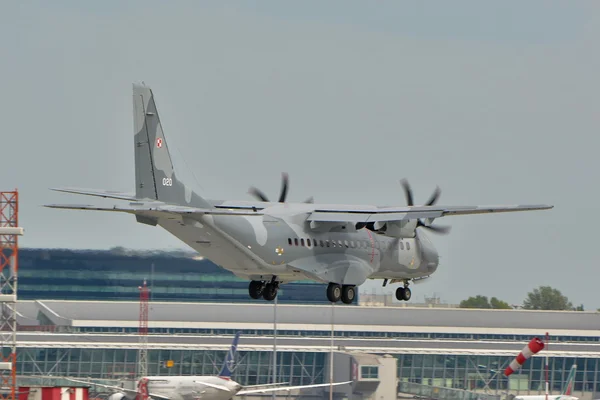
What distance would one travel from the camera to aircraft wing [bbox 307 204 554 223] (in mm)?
55844

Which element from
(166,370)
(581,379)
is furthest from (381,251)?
(581,379)

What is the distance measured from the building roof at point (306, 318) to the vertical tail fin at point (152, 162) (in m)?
68.2

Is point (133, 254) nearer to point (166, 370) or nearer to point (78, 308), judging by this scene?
point (78, 308)

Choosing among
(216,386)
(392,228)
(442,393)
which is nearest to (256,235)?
(392,228)

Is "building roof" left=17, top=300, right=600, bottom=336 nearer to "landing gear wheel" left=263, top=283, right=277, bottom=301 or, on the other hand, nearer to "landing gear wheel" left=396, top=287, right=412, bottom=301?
"landing gear wheel" left=396, top=287, right=412, bottom=301

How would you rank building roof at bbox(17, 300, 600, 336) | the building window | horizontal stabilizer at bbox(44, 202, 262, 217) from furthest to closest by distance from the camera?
1. building roof at bbox(17, 300, 600, 336)
2. the building window
3. horizontal stabilizer at bbox(44, 202, 262, 217)

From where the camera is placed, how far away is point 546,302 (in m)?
154

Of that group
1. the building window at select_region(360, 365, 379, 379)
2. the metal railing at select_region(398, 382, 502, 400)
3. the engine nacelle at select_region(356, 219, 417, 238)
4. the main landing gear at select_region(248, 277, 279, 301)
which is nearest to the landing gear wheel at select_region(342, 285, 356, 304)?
the engine nacelle at select_region(356, 219, 417, 238)

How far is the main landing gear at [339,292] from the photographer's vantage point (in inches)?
2306

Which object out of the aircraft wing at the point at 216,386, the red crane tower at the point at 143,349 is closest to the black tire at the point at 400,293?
the aircraft wing at the point at 216,386

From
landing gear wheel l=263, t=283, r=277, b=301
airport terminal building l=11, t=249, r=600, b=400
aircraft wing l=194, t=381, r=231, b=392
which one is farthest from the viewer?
airport terminal building l=11, t=249, r=600, b=400

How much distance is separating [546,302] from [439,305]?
67.3ft

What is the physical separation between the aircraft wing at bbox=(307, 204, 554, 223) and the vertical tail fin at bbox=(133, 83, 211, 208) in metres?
6.22

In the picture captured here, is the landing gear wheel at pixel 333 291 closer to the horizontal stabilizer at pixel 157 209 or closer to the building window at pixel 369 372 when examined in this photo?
the horizontal stabilizer at pixel 157 209
